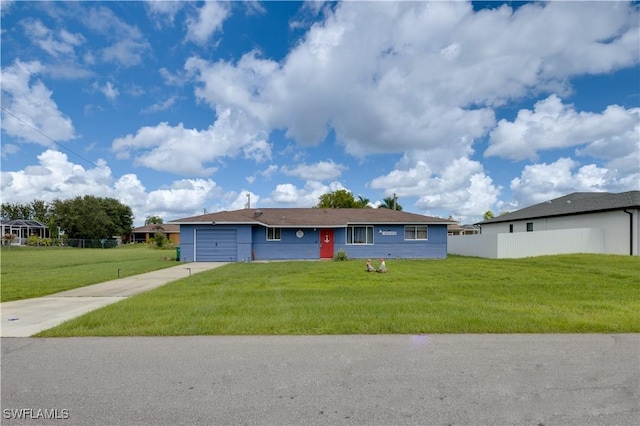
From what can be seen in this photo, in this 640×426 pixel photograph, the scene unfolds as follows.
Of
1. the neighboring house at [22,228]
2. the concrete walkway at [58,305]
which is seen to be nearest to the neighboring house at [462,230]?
the concrete walkway at [58,305]

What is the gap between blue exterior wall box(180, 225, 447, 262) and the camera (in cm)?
2128

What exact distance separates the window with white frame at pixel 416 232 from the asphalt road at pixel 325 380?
59.1 feet

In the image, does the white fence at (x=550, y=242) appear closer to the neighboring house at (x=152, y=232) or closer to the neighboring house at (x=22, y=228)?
the neighboring house at (x=152, y=232)

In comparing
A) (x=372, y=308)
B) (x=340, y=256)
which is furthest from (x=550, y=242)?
(x=372, y=308)

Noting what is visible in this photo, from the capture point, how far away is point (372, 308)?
6.97 meters

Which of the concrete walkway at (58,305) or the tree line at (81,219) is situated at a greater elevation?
the tree line at (81,219)

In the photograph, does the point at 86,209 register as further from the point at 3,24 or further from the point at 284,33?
the point at 284,33

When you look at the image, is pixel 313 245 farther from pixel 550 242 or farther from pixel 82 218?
pixel 82 218

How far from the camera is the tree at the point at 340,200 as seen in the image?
4578cm

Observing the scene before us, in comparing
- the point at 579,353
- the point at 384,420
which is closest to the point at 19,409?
the point at 384,420

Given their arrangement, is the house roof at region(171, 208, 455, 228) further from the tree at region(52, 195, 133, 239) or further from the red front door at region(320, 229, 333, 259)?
the tree at region(52, 195, 133, 239)

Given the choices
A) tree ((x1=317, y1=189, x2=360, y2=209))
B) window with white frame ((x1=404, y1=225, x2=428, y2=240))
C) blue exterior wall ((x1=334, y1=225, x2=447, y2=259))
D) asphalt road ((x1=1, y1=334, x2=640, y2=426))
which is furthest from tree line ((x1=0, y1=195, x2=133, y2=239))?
asphalt road ((x1=1, y1=334, x2=640, y2=426))

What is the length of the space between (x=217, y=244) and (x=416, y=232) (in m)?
12.6

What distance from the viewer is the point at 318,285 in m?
10.4
